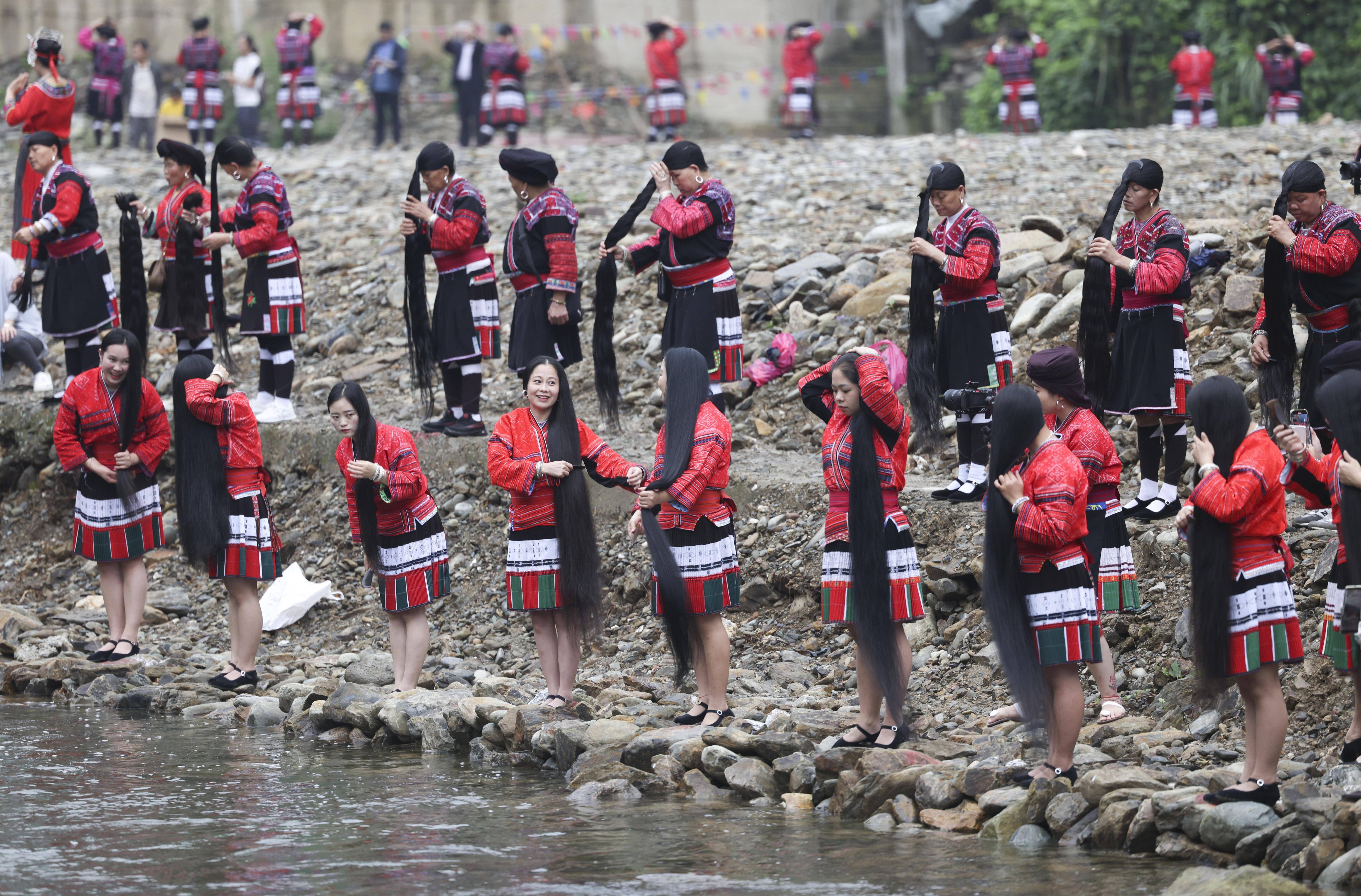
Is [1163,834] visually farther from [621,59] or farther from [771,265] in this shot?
[621,59]

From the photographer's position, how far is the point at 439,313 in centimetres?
850

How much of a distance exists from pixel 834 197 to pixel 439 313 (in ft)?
16.4

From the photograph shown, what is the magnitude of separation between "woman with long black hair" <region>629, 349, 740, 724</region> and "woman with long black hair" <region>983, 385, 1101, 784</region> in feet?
3.99

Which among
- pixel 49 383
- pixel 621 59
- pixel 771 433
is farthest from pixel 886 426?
pixel 621 59

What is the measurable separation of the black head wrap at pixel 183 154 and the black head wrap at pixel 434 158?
56.9 inches

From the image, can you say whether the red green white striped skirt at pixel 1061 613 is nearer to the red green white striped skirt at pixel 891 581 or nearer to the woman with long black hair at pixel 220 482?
the red green white striped skirt at pixel 891 581

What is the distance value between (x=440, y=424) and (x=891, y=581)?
4.05 metres

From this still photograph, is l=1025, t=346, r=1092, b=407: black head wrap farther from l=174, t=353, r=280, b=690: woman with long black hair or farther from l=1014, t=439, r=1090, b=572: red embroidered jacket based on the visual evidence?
l=174, t=353, r=280, b=690: woman with long black hair

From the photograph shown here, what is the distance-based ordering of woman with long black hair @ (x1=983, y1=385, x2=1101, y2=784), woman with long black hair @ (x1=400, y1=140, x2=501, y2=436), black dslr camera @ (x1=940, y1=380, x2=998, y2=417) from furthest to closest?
1. woman with long black hair @ (x1=400, y1=140, x2=501, y2=436)
2. black dslr camera @ (x1=940, y1=380, x2=998, y2=417)
3. woman with long black hair @ (x1=983, y1=385, x2=1101, y2=784)

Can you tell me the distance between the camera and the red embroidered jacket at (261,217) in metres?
8.58

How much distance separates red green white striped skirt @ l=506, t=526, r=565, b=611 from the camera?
6191 mm

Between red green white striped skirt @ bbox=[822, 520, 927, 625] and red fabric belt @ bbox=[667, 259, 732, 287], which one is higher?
red fabric belt @ bbox=[667, 259, 732, 287]

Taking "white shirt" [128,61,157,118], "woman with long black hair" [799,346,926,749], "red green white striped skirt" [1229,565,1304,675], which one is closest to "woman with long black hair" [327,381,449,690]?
"woman with long black hair" [799,346,926,749]

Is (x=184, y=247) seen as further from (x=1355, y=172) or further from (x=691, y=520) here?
(x=1355, y=172)
